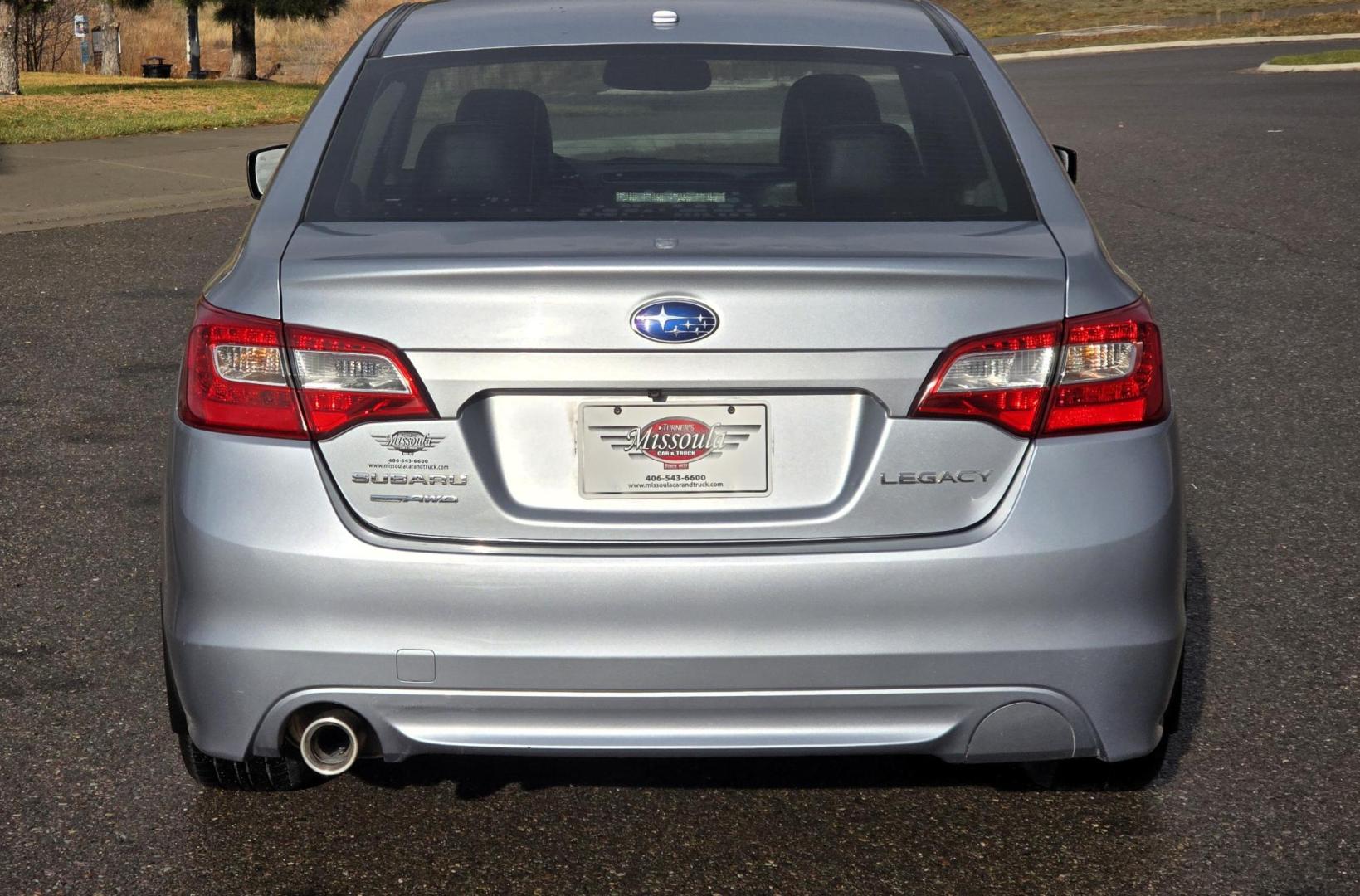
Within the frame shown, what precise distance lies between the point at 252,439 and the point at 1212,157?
13772 mm

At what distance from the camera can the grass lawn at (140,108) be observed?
18.2 m

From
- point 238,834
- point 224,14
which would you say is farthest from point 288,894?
point 224,14

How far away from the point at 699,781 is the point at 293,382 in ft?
4.28

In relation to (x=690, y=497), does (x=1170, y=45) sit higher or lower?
higher

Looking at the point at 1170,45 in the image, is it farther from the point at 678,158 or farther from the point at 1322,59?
the point at 678,158

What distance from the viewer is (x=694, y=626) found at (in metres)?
2.70

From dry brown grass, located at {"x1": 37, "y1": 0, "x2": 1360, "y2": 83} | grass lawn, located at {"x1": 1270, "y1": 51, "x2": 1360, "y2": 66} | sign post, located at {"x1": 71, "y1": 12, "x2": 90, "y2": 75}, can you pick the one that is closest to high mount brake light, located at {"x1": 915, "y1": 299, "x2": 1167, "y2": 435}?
grass lawn, located at {"x1": 1270, "y1": 51, "x2": 1360, "y2": 66}

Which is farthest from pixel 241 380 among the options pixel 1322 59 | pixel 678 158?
pixel 1322 59

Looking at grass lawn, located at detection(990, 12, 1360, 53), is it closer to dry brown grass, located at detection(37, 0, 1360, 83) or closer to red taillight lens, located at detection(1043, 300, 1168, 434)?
dry brown grass, located at detection(37, 0, 1360, 83)

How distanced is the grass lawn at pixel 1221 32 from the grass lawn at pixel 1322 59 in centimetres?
906

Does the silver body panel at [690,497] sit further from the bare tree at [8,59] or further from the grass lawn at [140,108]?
the bare tree at [8,59]

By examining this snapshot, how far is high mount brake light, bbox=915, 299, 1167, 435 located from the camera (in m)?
2.71


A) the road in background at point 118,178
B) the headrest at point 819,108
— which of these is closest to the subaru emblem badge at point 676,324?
the headrest at point 819,108

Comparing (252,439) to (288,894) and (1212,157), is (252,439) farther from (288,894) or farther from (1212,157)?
(1212,157)
